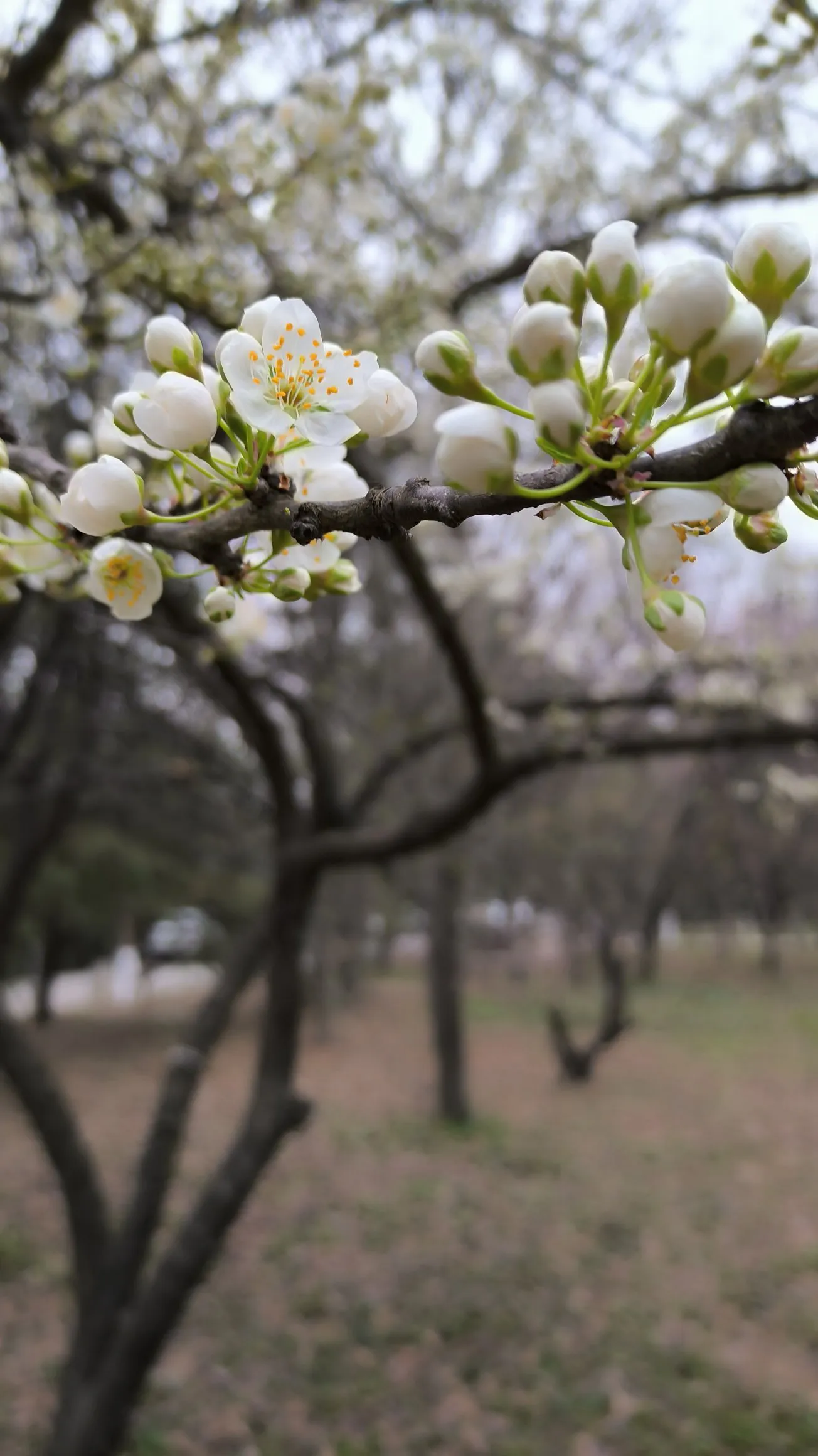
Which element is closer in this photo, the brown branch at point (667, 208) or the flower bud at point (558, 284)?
the flower bud at point (558, 284)

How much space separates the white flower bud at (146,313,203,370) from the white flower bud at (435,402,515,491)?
0.28 meters

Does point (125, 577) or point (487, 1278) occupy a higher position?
point (125, 577)


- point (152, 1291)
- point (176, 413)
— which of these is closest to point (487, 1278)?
point (152, 1291)

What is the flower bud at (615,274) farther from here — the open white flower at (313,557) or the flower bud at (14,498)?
the flower bud at (14,498)

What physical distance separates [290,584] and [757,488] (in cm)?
37

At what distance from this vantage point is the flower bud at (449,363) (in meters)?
0.58

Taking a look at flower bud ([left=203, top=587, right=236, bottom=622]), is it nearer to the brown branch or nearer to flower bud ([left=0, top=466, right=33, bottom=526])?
flower bud ([left=0, top=466, right=33, bottom=526])

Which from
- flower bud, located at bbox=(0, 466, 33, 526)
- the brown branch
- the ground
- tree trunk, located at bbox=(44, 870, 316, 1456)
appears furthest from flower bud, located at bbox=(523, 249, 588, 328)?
the ground

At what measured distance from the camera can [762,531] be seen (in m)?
0.59

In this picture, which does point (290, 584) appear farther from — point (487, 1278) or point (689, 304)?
point (487, 1278)

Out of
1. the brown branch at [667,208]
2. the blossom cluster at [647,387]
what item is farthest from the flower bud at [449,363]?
the brown branch at [667,208]

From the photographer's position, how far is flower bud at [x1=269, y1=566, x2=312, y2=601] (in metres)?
0.75

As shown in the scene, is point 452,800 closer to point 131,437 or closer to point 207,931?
point 131,437

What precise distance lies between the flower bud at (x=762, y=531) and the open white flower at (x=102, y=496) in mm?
431
